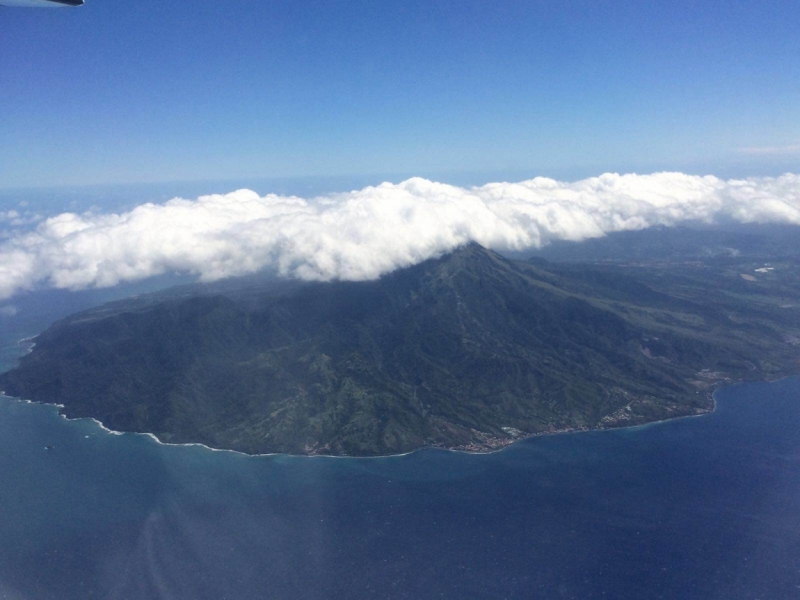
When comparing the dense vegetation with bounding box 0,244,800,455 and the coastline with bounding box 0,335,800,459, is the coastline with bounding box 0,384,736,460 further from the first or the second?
the dense vegetation with bounding box 0,244,800,455

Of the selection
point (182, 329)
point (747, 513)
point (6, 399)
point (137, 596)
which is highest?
point (182, 329)

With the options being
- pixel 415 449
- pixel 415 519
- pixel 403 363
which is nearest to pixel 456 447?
pixel 415 449

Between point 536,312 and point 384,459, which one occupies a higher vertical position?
point 536,312

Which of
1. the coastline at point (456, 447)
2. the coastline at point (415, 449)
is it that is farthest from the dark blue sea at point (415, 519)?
the coastline at point (456, 447)

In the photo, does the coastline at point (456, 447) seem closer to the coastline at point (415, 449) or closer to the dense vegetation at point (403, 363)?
the coastline at point (415, 449)

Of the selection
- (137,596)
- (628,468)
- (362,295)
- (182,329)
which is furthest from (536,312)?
(137,596)

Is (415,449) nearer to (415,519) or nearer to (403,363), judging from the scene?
(415,519)

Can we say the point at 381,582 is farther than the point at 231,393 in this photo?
No

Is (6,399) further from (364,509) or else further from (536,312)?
(536,312)
